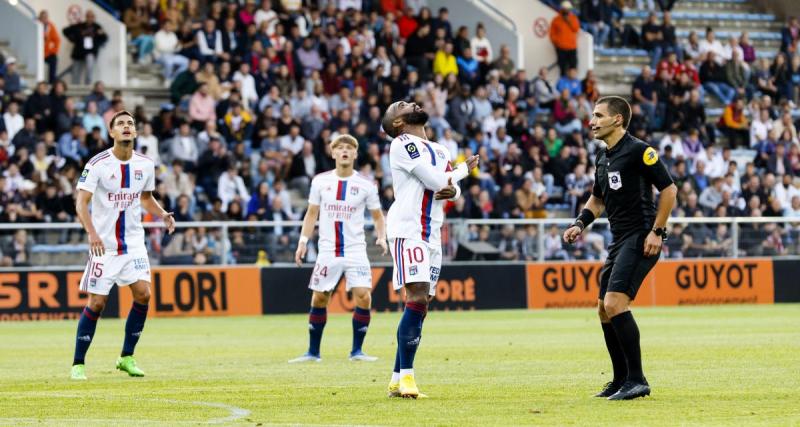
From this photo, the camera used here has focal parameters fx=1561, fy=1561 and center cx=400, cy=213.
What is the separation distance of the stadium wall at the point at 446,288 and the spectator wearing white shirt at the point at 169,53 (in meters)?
6.64

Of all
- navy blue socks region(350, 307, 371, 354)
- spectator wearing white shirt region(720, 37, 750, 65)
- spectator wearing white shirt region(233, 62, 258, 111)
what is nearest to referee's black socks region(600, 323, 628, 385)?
navy blue socks region(350, 307, 371, 354)

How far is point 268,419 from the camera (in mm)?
10148

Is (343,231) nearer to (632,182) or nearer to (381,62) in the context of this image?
(632,182)

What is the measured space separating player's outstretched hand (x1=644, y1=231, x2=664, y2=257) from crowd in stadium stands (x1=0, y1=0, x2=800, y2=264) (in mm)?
17191

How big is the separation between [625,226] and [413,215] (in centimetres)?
157

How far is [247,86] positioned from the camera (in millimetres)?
32438

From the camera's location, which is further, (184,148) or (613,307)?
(184,148)

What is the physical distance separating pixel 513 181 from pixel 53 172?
9624 mm

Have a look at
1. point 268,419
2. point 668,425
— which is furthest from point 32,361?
point 668,425

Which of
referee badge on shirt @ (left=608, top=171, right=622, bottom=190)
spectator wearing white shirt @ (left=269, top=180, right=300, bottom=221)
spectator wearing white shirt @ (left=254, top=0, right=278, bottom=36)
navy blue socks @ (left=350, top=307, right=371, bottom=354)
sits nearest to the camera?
referee badge on shirt @ (left=608, top=171, right=622, bottom=190)

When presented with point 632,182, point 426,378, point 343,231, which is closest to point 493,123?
point 343,231

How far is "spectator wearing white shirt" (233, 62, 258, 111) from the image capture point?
106ft

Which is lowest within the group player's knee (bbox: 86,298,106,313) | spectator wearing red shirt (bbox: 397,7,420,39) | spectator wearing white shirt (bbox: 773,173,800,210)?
player's knee (bbox: 86,298,106,313)

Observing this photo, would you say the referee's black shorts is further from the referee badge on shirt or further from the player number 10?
the player number 10
